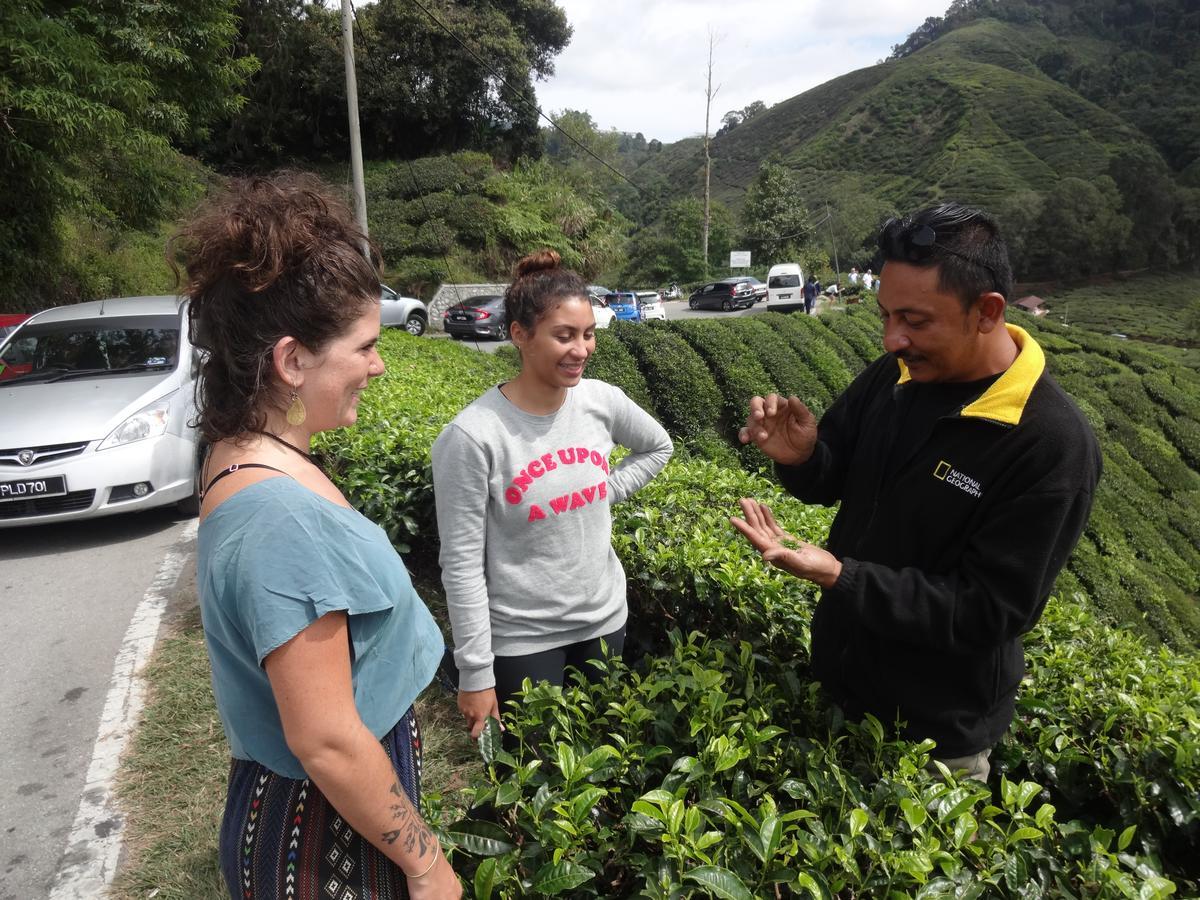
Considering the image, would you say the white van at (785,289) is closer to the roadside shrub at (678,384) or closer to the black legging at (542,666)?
the roadside shrub at (678,384)

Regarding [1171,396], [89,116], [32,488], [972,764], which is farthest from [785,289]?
[972,764]

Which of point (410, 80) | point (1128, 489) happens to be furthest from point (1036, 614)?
point (410, 80)

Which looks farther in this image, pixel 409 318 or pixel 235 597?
pixel 409 318

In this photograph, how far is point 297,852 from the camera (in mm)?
1187

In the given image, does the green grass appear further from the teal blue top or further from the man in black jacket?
the man in black jacket

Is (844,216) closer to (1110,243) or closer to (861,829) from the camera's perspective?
(1110,243)

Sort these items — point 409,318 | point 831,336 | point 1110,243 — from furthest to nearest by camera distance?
point 1110,243, point 409,318, point 831,336

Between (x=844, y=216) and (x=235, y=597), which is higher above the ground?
(x=844, y=216)

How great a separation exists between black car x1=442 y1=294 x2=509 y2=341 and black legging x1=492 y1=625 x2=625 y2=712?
17.9 m

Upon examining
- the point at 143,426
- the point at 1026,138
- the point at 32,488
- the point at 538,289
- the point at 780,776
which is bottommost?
the point at 32,488

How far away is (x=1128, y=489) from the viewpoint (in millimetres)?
10938

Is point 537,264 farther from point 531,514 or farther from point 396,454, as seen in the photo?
point 396,454

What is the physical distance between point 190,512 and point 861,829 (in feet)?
19.3

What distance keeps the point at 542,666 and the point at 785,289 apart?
1197 inches
